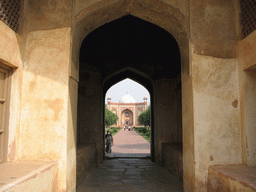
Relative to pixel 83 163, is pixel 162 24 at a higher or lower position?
higher

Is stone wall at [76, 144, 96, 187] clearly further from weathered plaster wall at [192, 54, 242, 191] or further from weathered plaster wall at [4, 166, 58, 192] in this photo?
weathered plaster wall at [192, 54, 242, 191]

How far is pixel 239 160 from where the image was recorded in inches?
122

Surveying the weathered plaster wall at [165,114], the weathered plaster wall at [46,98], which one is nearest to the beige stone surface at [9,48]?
the weathered plaster wall at [46,98]

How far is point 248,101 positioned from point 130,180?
3.06 m

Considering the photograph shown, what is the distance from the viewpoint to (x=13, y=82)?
3070 mm

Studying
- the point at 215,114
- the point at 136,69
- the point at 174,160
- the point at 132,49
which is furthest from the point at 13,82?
the point at 136,69

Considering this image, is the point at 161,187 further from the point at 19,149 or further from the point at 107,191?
the point at 19,149

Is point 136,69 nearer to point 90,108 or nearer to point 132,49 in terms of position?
point 132,49

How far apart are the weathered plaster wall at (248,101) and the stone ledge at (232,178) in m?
0.23

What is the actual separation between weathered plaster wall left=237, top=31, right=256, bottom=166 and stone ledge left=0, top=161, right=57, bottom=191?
2599 mm

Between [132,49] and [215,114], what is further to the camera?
[132,49]

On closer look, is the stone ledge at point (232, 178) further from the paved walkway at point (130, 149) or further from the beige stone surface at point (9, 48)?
the paved walkway at point (130, 149)

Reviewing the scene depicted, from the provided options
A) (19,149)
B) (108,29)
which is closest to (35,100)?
(19,149)

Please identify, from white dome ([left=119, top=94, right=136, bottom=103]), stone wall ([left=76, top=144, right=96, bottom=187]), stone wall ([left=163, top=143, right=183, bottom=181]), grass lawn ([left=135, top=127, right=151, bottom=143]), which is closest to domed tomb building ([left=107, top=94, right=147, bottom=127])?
white dome ([left=119, top=94, right=136, bottom=103])
